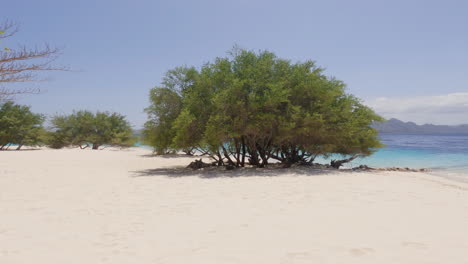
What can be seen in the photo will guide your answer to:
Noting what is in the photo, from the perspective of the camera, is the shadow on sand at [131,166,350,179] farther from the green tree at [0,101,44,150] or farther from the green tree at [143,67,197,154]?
the green tree at [0,101,44,150]

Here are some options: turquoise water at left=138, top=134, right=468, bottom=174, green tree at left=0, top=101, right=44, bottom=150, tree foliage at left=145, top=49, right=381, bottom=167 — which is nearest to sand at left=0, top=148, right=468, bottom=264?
tree foliage at left=145, top=49, right=381, bottom=167

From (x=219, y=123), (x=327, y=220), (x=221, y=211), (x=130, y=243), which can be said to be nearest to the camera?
(x=130, y=243)

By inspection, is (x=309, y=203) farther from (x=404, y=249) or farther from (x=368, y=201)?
(x=404, y=249)

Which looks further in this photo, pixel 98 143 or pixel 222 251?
pixel 98 143

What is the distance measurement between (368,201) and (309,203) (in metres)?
1.58

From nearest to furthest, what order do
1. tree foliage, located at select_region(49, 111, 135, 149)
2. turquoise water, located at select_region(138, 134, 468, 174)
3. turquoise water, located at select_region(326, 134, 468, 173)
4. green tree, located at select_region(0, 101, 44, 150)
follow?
turquoise water, located at select_region(138, 134, 468, 174), turquoise water, located at select_region(326, 134, 468, 173), green tree, located at select_region(0, 101, 44, 150), tree foliage, located at select_region(49, 111, 135, 149)

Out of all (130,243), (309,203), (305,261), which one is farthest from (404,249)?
(130,243)

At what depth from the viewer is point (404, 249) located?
4.30 meters

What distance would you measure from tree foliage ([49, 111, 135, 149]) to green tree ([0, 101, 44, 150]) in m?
2.10

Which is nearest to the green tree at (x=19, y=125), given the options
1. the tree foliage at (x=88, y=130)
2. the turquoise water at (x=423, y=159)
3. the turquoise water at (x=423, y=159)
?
the tree foliage at (x=88, y=130)

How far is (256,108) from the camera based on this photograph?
14.2 metres

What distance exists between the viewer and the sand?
413 cm

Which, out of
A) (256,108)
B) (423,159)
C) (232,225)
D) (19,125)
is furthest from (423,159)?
(19,125)

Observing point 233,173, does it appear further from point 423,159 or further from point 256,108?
point 423,159
